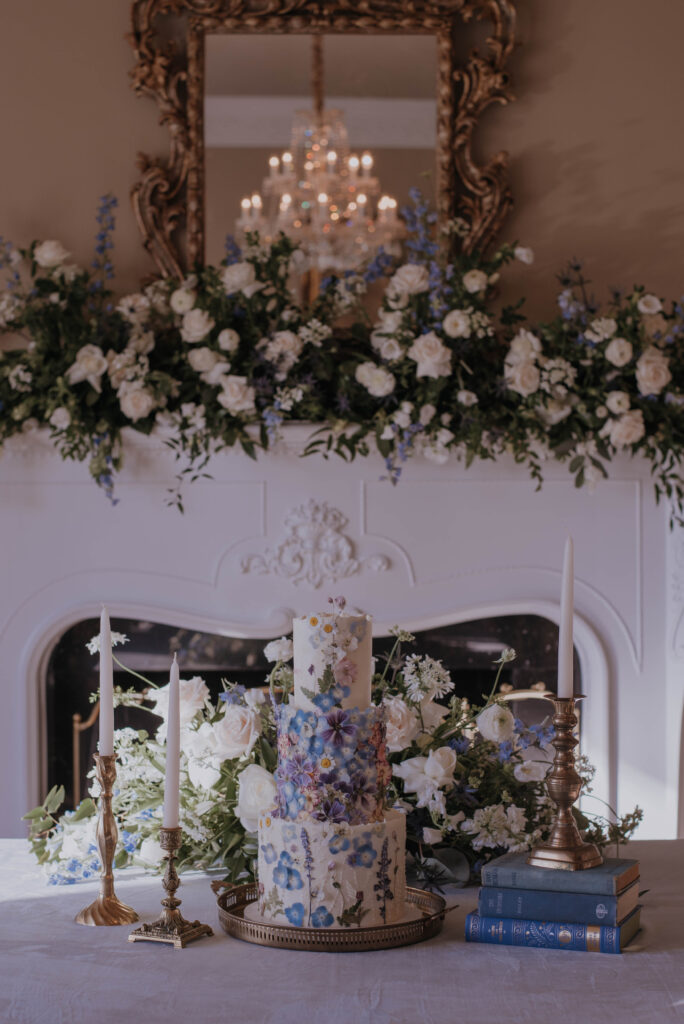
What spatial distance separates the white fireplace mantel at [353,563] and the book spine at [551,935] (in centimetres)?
174

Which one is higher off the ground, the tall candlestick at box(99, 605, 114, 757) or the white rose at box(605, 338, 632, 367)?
the white rose at box(605, 338, 632, 367)

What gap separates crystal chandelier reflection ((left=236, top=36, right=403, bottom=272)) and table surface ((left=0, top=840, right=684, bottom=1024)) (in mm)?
2000

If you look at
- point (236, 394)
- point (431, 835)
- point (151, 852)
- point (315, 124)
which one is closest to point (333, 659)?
point (431, 835)

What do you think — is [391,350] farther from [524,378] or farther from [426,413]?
[524,378]

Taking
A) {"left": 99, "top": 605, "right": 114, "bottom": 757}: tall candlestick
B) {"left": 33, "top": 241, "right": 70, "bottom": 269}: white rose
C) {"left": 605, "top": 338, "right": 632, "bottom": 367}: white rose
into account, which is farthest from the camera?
{"left": 33, "top": 241, "right": 70, "bottom": 269}: white rose

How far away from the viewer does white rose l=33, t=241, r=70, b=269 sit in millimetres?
2832

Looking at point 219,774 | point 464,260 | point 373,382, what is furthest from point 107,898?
point 464,260

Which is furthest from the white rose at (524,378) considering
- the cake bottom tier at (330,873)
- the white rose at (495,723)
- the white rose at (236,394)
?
the cake bottom tier at (330,873)

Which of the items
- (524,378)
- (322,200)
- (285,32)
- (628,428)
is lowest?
(628,428)

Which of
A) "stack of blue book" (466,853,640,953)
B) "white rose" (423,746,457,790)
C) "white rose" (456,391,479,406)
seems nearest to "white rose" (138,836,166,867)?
"white rose" (423,746,457,790)

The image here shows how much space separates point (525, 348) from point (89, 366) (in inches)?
40.5

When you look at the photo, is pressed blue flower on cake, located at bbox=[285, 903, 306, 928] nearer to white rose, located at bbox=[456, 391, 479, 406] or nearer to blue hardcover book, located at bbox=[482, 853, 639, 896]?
blue hardcover book, located at bbox=[482, 853, 639, 896]

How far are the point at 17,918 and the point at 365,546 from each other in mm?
1730

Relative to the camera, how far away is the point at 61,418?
2.69 m
